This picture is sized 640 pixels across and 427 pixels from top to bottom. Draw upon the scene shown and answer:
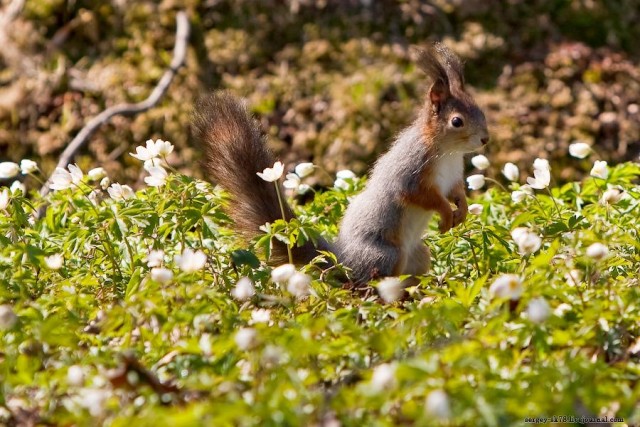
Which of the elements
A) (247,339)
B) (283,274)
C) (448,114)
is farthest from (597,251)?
(448,114)

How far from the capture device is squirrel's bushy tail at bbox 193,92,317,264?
3408mm

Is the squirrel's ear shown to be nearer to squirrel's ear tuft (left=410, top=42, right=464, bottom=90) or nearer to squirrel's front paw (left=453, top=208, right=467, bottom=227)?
squirrel's ear tuft (left=410, top=42, right=464, bottom=90)

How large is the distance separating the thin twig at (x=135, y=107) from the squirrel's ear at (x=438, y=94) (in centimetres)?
301

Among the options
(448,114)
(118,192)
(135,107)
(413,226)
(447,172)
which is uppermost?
(448,114)

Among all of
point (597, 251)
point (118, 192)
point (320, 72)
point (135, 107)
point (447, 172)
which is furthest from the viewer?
point (320, 72)

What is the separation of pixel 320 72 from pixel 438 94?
287cm

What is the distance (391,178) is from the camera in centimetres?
365

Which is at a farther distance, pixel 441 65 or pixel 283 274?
pixel 441 65

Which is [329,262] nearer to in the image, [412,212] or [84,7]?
[412,212]

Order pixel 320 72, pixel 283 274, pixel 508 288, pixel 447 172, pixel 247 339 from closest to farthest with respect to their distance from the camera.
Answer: pixel 247 339, pixel 508 288, pixel 283 274, pixel 447 172, pixel 320 72

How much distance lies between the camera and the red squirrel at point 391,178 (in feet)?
11.3

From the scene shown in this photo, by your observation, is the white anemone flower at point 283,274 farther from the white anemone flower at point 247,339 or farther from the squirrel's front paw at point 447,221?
the squirrel's front paw at point 447,221

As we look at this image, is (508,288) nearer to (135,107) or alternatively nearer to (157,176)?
(157,176)

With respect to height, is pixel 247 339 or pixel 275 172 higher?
pixel 247 339
